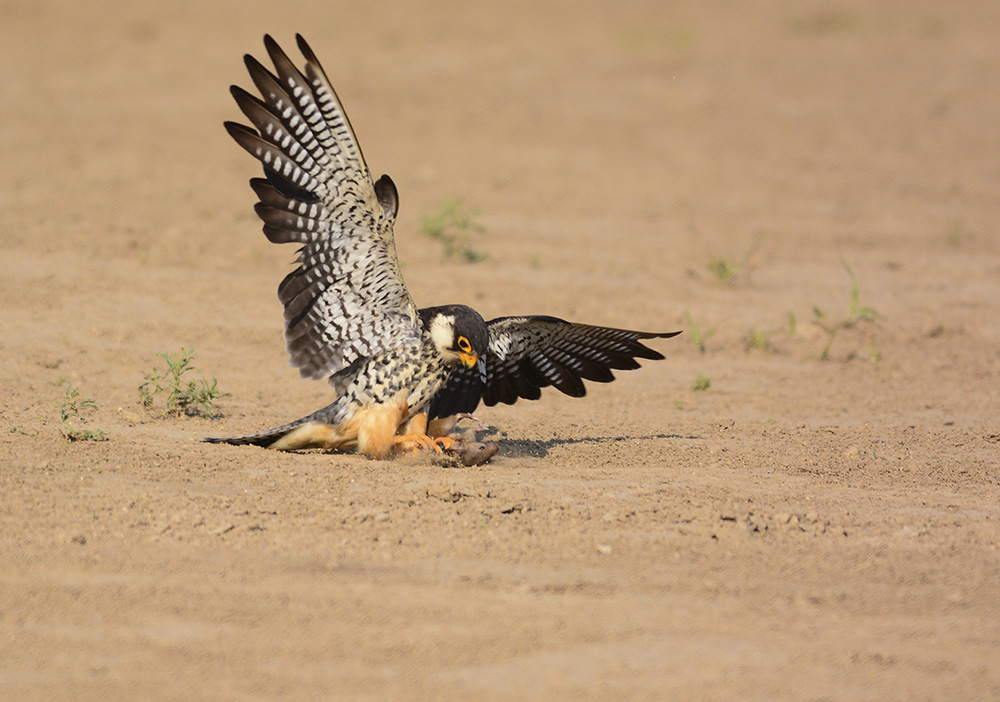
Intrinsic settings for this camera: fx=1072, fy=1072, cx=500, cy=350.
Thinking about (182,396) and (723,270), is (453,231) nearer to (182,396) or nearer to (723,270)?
(723,270)

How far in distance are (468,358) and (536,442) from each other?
91cm

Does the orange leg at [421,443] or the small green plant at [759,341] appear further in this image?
the small green plant at [759,341]

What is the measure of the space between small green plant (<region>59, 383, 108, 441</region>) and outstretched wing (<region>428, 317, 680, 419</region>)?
169 centimetres

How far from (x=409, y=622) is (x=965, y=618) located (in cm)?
186

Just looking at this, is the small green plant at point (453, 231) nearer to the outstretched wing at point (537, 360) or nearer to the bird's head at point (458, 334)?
the outstretched wing at point (537, 360)

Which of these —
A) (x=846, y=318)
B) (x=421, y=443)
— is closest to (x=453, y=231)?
(x=846, y=318)

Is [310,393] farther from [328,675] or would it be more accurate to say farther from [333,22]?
[333,22]

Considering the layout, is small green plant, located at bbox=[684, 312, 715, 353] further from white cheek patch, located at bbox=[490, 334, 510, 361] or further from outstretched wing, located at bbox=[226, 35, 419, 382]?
outstretched wing, located at bbox=[226, 35, 419, 382]

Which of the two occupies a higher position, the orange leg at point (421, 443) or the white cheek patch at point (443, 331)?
the white cheek patch at point (443, 331)

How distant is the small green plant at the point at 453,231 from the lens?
950 cm

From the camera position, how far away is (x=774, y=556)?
4039 mm

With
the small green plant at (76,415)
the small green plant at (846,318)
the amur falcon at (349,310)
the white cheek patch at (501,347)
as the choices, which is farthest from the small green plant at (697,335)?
the small green plant at (76,415)

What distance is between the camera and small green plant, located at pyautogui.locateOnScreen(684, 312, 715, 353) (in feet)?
26.5

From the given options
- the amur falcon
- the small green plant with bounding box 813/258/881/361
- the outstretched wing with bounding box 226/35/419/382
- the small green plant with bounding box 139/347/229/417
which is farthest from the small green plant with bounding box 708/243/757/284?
the small green plant with bounding box 139/347/229/417
